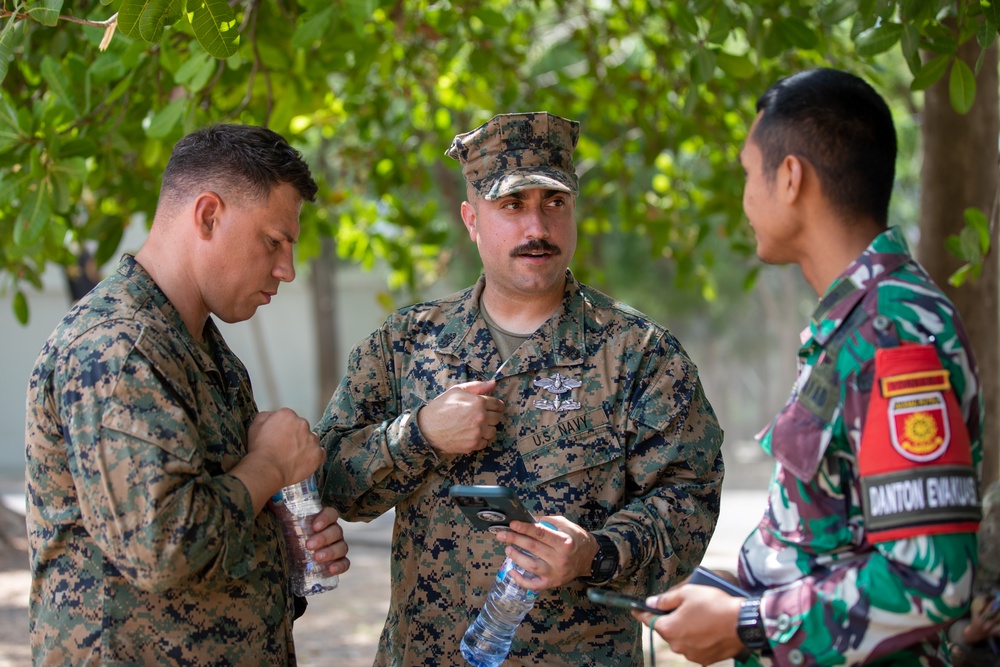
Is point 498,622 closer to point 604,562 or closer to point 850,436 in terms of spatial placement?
point 604,562

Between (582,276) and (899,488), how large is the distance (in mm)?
5364

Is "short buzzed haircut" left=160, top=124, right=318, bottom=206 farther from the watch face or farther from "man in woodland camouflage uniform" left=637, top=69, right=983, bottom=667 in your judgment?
the watch face

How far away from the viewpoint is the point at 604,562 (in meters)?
2.54

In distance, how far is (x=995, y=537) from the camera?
2.61 meters

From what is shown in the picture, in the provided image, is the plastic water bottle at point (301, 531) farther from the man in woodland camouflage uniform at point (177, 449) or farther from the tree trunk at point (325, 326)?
the tree trunk at point (325, 326)

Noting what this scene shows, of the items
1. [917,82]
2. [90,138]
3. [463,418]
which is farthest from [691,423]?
[90,138]

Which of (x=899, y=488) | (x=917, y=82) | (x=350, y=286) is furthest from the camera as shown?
(x=350, y=286)

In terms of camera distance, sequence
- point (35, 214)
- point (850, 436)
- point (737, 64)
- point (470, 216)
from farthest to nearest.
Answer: point (737, 64) → point (35, 214) → point (470, 216) → point (850, 436)

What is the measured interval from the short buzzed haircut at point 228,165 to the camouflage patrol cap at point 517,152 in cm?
72

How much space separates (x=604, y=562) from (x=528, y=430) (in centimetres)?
48

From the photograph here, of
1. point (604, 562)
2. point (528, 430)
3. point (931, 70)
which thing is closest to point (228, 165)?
point (528, 430)

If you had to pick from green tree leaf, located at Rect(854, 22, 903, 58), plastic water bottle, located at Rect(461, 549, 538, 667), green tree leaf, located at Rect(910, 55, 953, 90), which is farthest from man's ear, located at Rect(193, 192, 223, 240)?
green tree leaf, located at Rect(910, 55, 953, 90)

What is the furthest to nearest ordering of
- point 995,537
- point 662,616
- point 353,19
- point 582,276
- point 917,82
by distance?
point 582,276
point 353,19
point 917,82
point 995,537
point 662,616

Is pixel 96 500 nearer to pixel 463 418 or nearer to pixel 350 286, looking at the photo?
pixel 463 418
